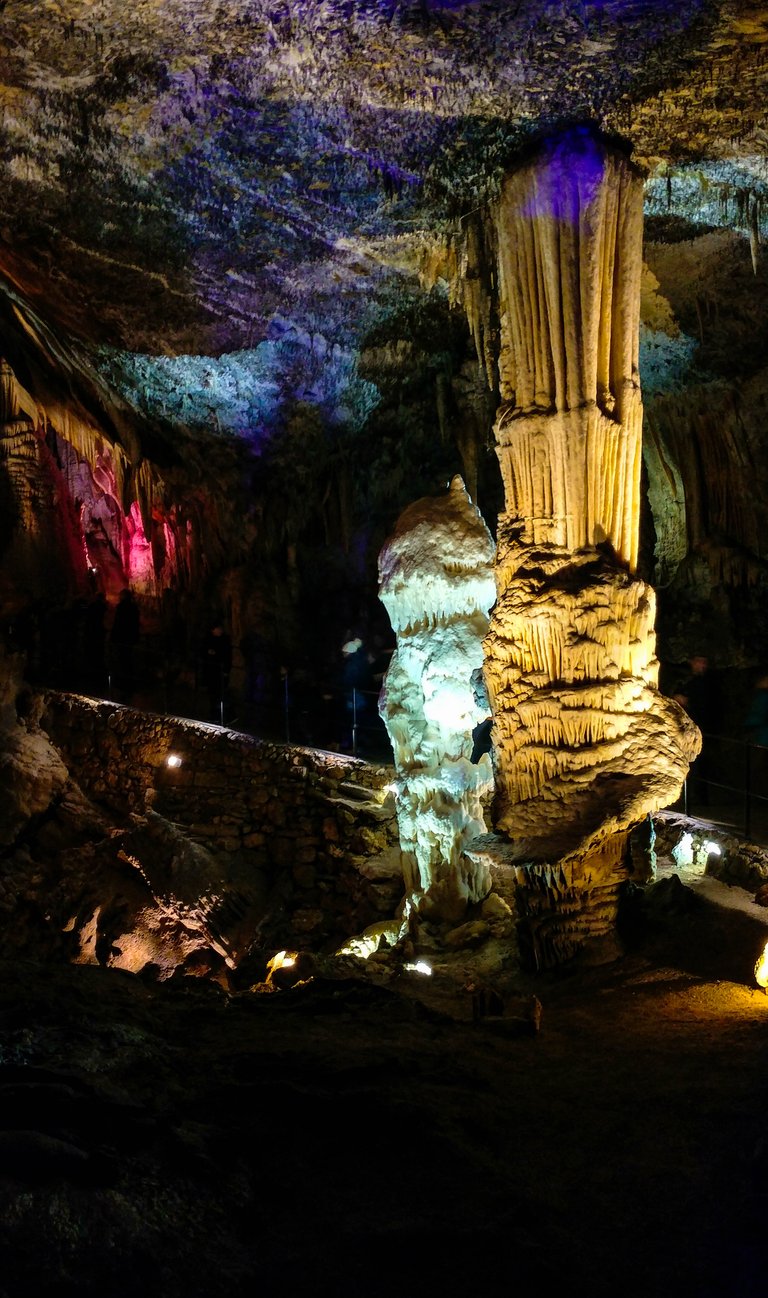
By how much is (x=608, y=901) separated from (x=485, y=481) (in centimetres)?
781

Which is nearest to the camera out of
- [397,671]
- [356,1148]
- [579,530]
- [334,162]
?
[356,1148]

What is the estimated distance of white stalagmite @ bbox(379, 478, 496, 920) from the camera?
752 centimetres

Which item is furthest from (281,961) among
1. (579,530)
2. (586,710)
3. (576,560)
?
(579,530)

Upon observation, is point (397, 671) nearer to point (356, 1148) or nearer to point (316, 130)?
point (316, 130)

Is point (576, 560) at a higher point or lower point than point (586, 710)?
higher

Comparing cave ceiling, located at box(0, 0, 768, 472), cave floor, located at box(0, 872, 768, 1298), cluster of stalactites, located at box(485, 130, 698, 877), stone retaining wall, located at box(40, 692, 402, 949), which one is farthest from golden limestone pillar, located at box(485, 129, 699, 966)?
stone retaining wall, located at box(40, 692, 402, 949)

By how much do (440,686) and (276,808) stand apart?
3422 mm

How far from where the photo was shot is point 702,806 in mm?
9367

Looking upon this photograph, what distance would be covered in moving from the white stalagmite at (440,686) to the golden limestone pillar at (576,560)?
4.64 feet

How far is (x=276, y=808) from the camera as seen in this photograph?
10.3m

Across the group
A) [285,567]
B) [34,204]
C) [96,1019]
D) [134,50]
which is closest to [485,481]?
[285,567]

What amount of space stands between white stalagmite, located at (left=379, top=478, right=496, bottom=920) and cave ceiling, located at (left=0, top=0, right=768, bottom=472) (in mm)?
2184

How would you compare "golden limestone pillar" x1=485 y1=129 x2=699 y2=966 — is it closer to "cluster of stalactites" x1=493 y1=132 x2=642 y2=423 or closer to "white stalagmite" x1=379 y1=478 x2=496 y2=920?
"cluster of stalactites" x1=493 y1=132 x2=642 y2=423

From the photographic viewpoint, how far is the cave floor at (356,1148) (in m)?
2.16
